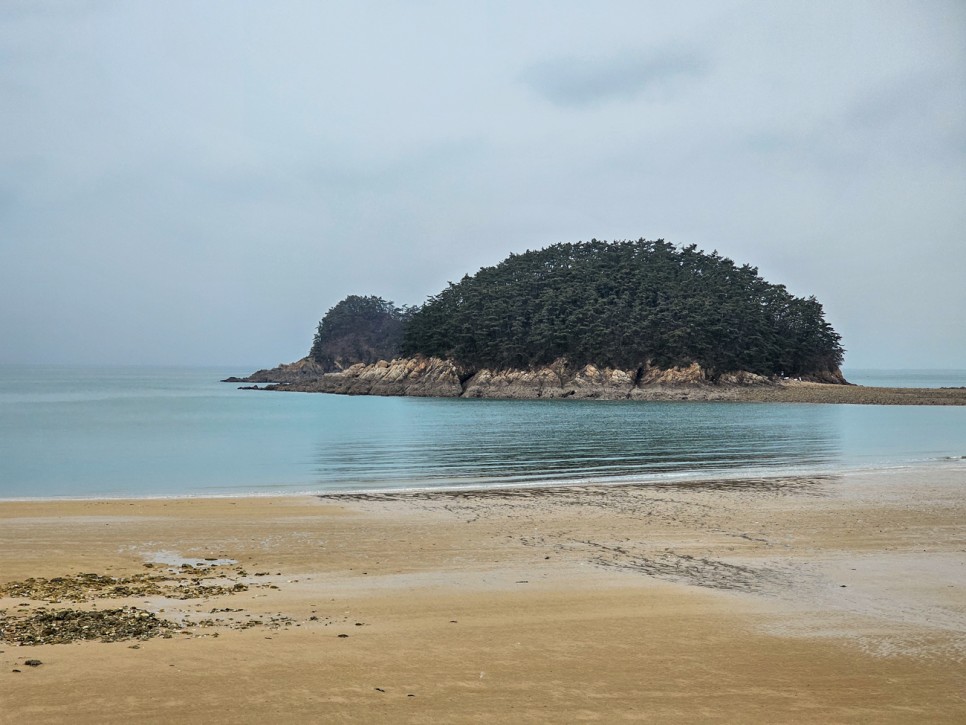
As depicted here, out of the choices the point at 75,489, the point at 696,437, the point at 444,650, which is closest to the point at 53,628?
the point at 444,650

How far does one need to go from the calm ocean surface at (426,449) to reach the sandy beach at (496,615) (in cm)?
724

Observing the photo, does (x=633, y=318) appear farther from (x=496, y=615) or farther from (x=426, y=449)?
(x=496, y=615)

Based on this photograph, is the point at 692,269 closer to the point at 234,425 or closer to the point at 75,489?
the point at 234,425

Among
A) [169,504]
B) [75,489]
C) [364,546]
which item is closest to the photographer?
[364,546]

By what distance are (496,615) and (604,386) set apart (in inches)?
3168

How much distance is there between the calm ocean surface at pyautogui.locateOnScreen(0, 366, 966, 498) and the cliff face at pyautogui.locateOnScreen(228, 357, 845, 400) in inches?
1181

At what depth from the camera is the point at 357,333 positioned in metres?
154

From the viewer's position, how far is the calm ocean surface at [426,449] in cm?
2181

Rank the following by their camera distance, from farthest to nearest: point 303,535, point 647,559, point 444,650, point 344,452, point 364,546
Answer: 1. point 344,452
2. point 303,535
3. point 364,546
4. point 647,559
5. point 444,650

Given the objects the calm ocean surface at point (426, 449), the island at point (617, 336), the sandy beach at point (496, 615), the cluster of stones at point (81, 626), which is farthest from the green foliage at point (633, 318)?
the cluster of stones at point (81, 626)

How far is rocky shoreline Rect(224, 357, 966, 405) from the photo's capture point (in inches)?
2970

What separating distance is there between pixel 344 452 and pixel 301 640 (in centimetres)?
2335

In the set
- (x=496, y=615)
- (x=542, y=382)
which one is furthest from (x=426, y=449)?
(x=542, y=382)

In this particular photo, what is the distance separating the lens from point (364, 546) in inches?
456
